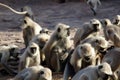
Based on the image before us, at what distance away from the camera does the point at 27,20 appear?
10328 millimetres

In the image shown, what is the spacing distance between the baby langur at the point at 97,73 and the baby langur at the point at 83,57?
607mm

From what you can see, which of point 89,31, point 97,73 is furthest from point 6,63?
point 97,73

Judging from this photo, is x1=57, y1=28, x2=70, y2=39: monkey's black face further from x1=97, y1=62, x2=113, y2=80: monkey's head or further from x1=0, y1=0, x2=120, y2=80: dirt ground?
x1=0, y1=0, x2=120, y2=80: dirt ground

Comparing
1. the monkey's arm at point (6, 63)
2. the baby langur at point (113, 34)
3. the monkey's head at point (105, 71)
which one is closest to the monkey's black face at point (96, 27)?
the baby langur at point (113, 34)

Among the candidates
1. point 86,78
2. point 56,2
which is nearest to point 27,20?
point 86,78

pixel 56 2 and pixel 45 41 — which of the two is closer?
pixel 45 41

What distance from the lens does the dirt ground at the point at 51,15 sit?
44.6 ft

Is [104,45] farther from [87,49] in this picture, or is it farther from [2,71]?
[2,71]

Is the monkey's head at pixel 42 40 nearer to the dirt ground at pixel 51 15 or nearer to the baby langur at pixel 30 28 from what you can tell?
the baby langur at pixel 30 28

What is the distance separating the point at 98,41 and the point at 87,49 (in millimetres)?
712

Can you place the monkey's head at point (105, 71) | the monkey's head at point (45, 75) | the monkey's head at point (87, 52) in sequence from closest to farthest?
the monkey's head at point (105, 71), the monkey's head at point (45, 75), the monkey's head at point (87, 52)

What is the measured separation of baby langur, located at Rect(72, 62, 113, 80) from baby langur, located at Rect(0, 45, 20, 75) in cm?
247

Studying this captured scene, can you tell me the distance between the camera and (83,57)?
7.29 m

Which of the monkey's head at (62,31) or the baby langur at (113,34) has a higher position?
the monkey's head at (62,31)
